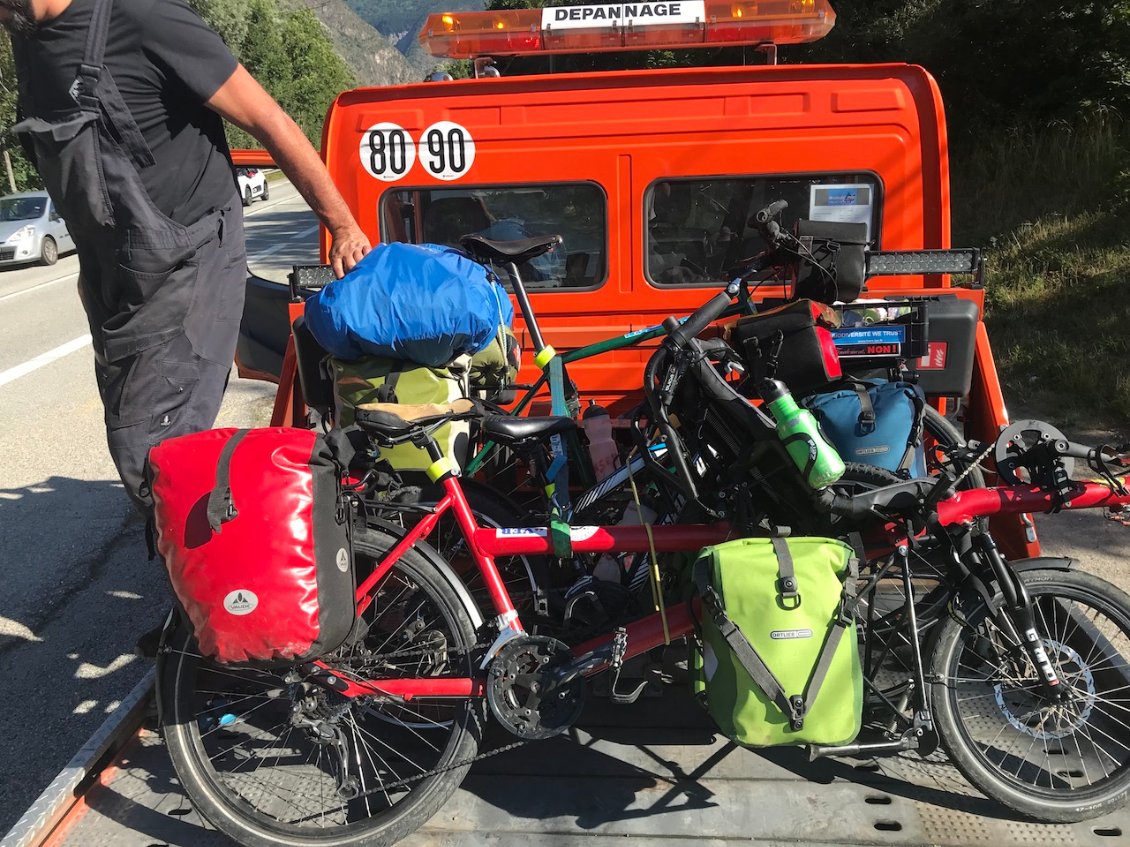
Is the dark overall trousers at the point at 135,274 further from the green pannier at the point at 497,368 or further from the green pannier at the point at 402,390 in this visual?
the green pannier at the point at 497,368

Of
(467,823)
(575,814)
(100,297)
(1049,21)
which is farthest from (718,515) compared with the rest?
(1049,21)

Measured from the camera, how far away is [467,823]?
2408mm

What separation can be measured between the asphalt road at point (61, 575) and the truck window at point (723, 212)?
2.91 m

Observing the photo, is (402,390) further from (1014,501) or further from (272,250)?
(272,250)

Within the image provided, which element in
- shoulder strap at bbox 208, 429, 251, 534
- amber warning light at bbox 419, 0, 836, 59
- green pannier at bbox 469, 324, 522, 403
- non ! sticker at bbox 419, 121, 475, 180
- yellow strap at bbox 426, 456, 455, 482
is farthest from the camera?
amber warning light at bbox 419, 0, 836, 59

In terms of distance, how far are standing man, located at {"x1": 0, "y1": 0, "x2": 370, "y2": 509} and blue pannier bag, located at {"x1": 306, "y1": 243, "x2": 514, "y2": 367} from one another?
0.44 feet

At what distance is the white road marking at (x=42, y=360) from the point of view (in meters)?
8.74

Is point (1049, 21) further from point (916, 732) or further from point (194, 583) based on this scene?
point (194, 583)

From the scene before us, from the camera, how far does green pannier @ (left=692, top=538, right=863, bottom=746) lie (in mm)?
2193

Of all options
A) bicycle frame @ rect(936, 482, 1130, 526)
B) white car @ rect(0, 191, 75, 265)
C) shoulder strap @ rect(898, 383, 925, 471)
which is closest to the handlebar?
shoulder strap @ rect(898, 383, 925, 471)

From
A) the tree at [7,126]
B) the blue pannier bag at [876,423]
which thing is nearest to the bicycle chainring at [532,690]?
the blue pannier bag at [876,423]

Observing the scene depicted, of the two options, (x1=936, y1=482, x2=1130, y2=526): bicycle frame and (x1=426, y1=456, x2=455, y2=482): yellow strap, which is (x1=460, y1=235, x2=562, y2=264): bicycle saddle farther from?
(x1=936, y1=482, x2=1130, y2=526): bicycle frame

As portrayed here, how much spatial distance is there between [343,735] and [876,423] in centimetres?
186

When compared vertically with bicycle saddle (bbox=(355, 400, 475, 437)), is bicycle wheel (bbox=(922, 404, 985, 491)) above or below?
below
